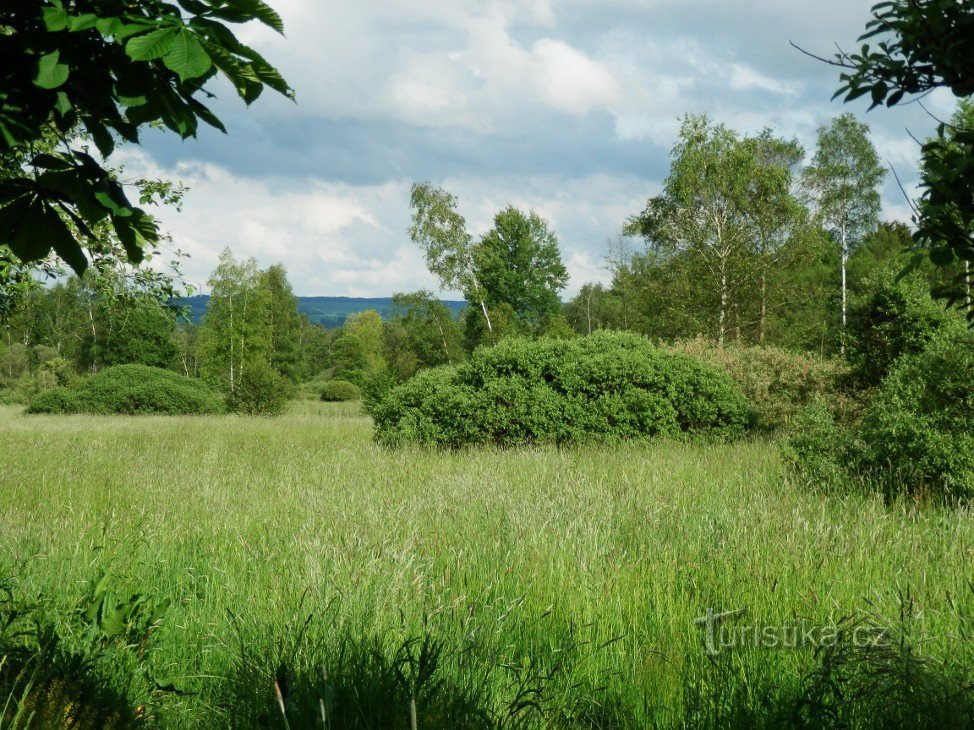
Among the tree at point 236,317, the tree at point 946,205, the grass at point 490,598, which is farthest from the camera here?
the tree at point 236,317

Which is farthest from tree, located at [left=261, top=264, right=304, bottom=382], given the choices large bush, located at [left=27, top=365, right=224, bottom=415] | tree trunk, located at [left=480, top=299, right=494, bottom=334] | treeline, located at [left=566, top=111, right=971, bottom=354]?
treeline, located at [left=566, top=111, right=971, bottom=354]

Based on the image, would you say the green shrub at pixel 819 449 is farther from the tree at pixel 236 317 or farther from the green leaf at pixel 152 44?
the tree at pixel 236 317

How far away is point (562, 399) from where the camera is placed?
12.1 meters

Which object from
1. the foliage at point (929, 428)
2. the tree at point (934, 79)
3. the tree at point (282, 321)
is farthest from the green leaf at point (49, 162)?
the tree at point (282, 321)

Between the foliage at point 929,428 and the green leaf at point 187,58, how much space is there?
7.05 m

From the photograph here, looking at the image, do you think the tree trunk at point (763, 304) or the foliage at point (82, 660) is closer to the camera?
the foliage at point (82, 660)

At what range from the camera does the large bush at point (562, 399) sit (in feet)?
39.1

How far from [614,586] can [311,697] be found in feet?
6.46

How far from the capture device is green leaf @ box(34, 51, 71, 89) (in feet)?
5.84

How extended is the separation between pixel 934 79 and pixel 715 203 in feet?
84.9

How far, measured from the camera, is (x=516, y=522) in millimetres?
5375

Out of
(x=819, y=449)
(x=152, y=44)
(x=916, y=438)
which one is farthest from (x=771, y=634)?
(x=819, y=449)

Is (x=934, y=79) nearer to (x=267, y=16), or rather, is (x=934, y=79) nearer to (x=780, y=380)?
(x=267, y=16)

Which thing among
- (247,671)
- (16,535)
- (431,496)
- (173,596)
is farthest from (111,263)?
(247,671)
